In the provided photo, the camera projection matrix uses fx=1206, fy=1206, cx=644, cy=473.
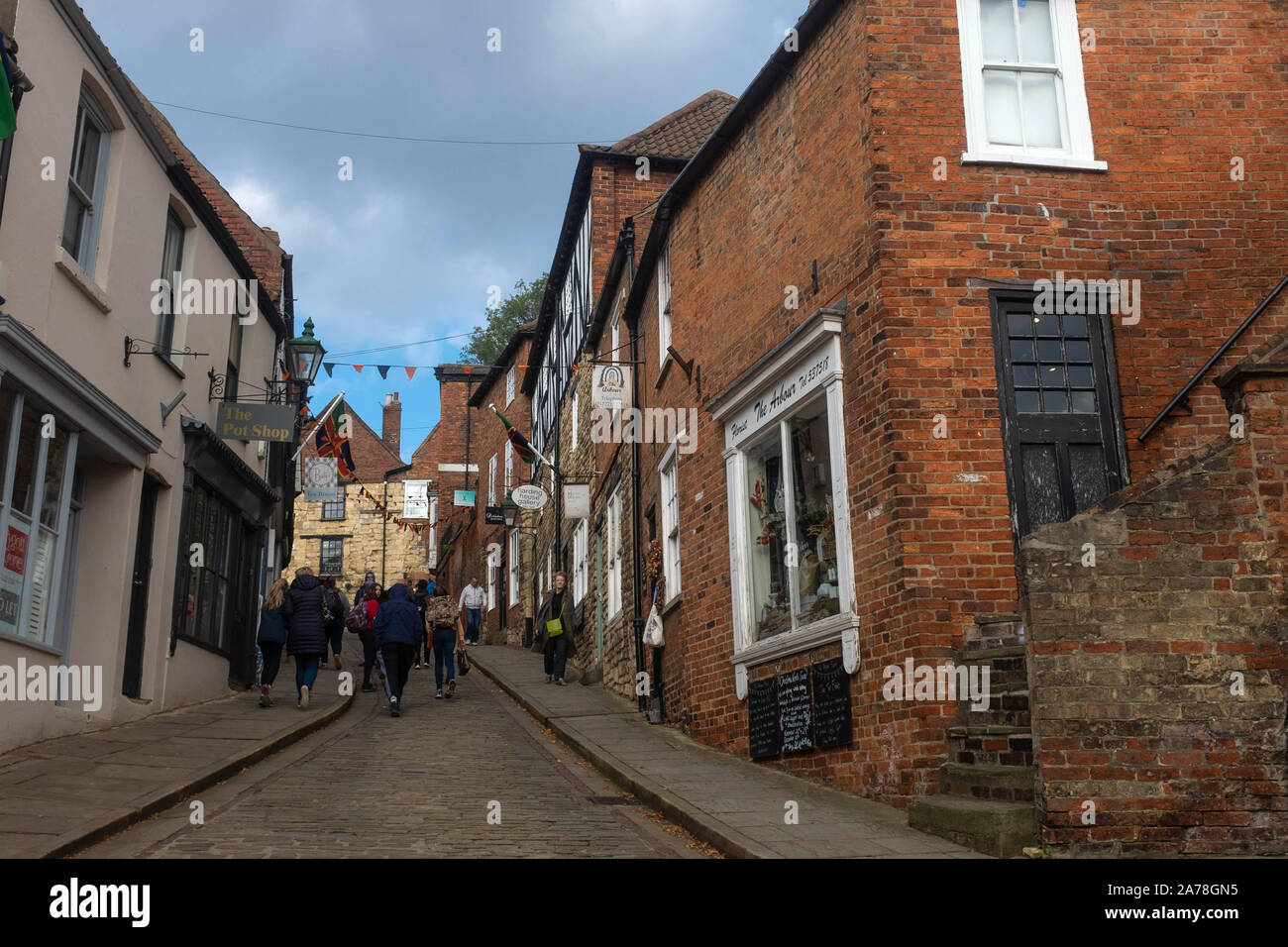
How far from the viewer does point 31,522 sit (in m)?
10.4

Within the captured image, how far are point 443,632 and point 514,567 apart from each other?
16583 millimetres

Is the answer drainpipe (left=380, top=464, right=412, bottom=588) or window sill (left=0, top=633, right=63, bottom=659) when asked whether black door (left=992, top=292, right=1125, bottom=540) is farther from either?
drainpipe (left=380, top=464, right=412, bottom=588)

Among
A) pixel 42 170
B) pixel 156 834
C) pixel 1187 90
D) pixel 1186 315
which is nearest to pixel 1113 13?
pixel 1187 90

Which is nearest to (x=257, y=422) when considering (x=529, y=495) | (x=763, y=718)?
(x=763, y=718)

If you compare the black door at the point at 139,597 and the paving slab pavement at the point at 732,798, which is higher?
the black door at the point at 139,597

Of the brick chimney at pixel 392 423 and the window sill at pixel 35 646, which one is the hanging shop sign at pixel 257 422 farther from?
the brick chimney at pixel 392 423

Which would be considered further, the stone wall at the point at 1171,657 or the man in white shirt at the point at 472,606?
the man in white shirt at the point at 472,606

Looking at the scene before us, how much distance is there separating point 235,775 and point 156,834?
273 cm

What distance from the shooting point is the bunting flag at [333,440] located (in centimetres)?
2225

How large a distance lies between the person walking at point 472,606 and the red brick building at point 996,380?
1404 centimetres

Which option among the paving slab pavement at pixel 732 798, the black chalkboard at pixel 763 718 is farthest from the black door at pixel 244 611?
the black chalkboard at pixel 763 718

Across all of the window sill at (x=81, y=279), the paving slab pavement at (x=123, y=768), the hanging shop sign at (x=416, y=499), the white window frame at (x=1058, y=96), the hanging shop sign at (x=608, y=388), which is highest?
the hanging shop sign at (x=416, y=499)

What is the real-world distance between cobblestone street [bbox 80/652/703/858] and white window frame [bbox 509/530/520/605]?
19453mm

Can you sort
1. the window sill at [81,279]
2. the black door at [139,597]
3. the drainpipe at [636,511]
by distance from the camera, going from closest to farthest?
the window sill at [81,279], the black door at [139,597], the drainpipe at [636,511]
